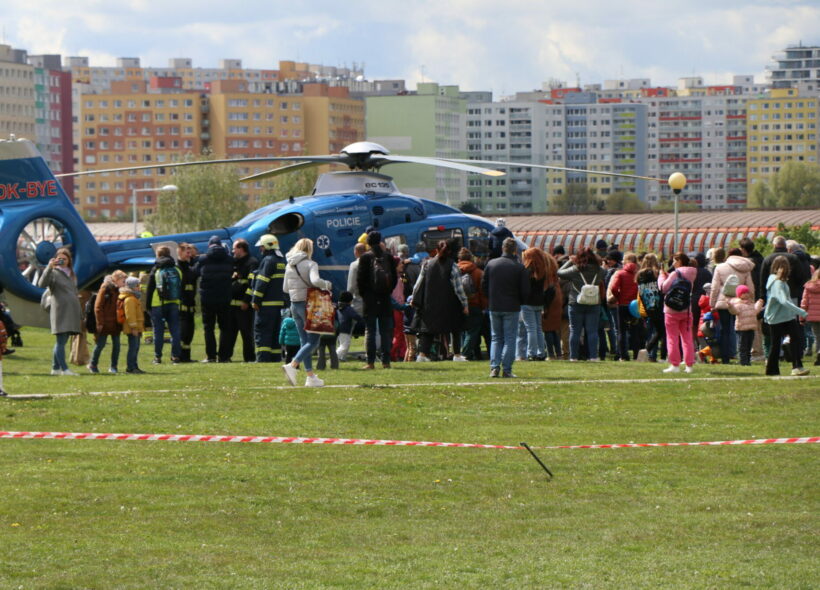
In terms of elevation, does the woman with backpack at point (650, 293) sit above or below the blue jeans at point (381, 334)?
above

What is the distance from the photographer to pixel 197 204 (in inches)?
4055

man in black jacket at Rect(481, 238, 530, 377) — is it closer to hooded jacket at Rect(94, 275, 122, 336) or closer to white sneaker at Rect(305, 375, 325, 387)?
white sneaker at Rect(305, 375, 325, 387)

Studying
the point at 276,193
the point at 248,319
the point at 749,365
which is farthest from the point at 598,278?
the point at 276,193

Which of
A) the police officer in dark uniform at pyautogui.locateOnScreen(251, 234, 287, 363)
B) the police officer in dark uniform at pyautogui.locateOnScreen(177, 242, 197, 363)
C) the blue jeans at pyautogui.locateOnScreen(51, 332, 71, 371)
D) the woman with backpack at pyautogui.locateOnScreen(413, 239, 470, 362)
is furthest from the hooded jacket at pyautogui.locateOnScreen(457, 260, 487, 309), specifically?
the blue jeans at pyautogui.locateOnScreen(51, 332, 71, 371)

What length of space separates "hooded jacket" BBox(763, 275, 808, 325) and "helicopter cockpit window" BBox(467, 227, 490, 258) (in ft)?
28.3

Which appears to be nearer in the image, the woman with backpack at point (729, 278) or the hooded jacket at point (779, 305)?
the hooded jacket at point (779, 305)

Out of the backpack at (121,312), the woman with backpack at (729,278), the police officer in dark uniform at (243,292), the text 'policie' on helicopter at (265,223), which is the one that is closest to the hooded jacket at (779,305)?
the woman with backpack at (729,278)

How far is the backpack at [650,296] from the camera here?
20.7 m

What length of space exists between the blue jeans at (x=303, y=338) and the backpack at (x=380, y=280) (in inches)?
76.5

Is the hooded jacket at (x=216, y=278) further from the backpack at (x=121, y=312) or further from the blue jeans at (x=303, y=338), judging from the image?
the blue jeans at (x=303, y=338)

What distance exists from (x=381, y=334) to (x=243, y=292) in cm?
309

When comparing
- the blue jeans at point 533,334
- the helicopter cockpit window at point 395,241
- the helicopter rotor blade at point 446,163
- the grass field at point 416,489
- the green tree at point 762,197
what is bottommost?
the grass field at point 416,489

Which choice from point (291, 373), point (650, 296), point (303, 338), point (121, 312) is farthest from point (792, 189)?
point (291, 373)

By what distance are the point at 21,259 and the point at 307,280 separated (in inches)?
285
